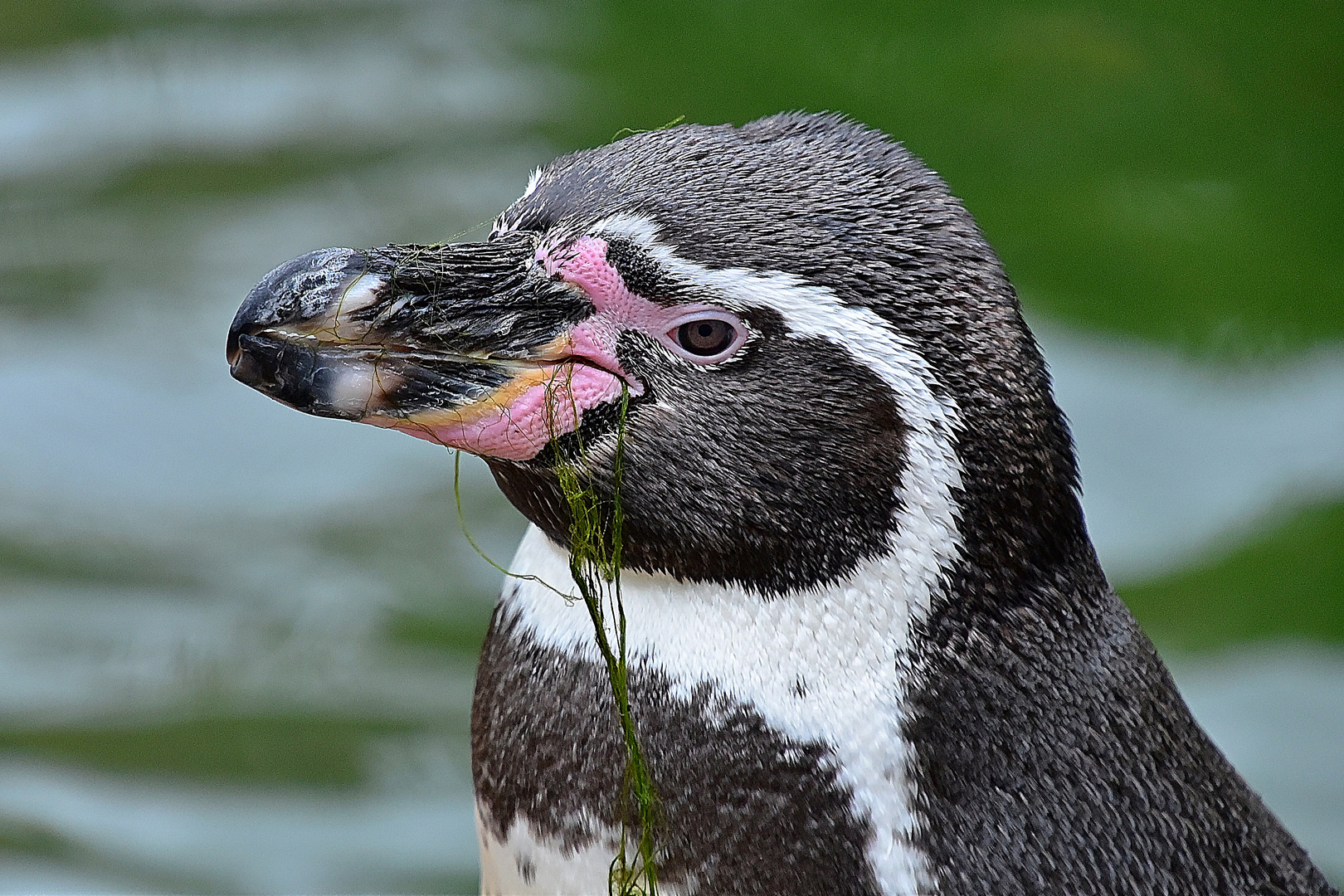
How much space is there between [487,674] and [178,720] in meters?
1.70

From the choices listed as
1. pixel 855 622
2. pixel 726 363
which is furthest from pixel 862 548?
pixel 726 363

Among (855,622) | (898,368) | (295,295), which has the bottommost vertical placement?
(855,622)

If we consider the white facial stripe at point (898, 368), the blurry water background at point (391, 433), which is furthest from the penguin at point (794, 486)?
the blurry water background at point (391, 433)

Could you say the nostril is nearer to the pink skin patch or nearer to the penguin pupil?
the pink skin patch

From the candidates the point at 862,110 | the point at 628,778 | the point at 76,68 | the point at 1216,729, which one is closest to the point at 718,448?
the point at 628,778

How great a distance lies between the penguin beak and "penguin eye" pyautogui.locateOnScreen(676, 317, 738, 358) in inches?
2.7

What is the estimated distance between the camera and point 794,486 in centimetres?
158

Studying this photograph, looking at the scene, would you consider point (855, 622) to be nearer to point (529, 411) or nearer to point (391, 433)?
point (529, 411)

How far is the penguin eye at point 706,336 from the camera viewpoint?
1585 millimetres

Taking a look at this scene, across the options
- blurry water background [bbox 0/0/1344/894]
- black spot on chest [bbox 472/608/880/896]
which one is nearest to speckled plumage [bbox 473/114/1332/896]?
black spot on chest [bbox 472/608/880/896]

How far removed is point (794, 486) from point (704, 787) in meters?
0.30

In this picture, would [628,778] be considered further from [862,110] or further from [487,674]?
[862,110]

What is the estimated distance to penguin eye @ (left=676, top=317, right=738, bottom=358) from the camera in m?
1.58

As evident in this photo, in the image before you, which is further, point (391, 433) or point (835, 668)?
point (391, 433)
